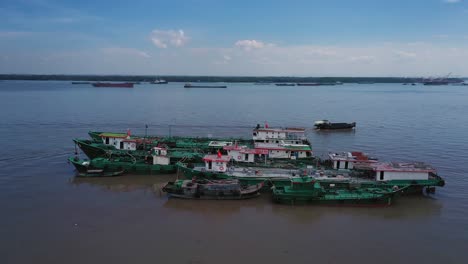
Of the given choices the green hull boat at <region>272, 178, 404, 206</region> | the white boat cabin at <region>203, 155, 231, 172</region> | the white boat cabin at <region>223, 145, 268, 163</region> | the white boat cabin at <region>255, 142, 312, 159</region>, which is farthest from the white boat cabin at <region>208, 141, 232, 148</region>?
the green hull boat at <region>272, 178, 404, 206</region>

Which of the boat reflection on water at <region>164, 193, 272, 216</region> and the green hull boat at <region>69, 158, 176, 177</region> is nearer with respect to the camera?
the boat reflection on water at <region>164, 193, 272, 216</region>

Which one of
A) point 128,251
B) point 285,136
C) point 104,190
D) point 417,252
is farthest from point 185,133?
point 417,252

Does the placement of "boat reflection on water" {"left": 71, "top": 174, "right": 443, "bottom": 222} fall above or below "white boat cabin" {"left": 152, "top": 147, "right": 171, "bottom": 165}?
below

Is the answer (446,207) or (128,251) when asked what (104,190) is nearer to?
(128,251)

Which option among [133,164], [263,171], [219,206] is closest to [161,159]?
[133,164]

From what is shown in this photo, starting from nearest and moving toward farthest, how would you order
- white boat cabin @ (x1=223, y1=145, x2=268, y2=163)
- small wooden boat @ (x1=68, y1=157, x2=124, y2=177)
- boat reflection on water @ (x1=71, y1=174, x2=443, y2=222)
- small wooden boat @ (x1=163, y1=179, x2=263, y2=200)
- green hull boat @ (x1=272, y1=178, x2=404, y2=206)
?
boat reflection on water @ (x1=71, y1=174, x2=443, y2=222), green hull boat @ (x1=272, y1=178, x2=404, y2=206), small wooden boat @ (x1=163, y1=179, x2=263, y2=200), small wooden boat @ (x1=68, y1=157, x2=124, y2=177), white boat cabin @ (x1=223, y1=145, x2=268, y2=163)

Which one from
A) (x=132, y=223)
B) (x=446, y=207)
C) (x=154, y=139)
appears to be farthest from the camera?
(x=154, y=139)

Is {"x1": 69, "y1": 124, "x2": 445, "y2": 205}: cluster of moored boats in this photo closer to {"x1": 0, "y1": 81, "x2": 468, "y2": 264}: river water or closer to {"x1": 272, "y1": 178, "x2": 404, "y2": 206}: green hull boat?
{"x1": 272, "y1": 178, "x2": 404, "y2": 206}: green hull boat
